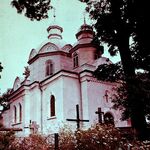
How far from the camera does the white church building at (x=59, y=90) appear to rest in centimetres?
2314

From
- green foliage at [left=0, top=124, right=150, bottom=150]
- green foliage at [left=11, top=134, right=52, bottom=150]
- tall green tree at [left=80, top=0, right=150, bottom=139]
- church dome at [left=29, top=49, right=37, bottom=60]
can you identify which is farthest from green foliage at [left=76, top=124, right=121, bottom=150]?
church dome at [left=29, top=49, right=37, bottom=60]

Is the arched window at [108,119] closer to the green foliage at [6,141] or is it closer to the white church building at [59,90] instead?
the white church building at [59,90]

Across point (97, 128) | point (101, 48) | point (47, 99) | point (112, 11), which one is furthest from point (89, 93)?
point (97, 128)

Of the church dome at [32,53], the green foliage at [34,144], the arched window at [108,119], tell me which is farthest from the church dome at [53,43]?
the green foliage at [34,144]

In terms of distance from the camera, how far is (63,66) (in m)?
27.8

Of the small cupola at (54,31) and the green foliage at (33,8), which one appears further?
the small cupola at (54,31)

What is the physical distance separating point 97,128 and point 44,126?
1693cm

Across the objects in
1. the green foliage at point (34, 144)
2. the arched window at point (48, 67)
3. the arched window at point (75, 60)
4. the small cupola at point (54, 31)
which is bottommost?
the green foliage at point (34, 144)

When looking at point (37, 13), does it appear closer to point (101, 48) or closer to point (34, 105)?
point (101, 48)

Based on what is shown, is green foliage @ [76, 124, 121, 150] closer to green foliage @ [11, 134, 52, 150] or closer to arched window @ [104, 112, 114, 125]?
green foliage @ [11, 134, 52, 150]

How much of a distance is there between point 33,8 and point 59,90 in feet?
41.2

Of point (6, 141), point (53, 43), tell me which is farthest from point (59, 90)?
point (6, 141)

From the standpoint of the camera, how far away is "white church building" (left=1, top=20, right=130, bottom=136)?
23141 mm

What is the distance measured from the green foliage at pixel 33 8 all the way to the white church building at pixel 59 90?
10665 millimetres
